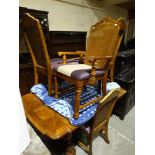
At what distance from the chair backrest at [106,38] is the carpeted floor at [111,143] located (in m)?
0.99

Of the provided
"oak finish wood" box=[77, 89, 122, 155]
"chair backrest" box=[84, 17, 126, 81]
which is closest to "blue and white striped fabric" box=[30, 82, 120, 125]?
"oak finish wood" box=[77, 89, 122, 155]

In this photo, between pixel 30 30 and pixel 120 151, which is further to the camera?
pixel 120 151

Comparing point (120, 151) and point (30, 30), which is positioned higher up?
point (30, 30)

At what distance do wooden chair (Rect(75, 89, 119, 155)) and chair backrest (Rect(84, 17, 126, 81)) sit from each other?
0.43m

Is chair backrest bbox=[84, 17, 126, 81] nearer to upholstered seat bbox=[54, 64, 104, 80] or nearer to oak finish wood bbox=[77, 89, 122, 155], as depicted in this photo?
upholstered seat bbox=[54, 64, 104, 80]

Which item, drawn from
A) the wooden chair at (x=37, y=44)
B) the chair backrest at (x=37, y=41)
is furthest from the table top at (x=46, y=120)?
the chair backrest at (x=37, y=41)

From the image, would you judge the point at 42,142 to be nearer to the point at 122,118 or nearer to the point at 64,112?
the point at 64,112

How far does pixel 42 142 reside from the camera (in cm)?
178

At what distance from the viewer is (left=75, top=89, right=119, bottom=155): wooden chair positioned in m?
1.67

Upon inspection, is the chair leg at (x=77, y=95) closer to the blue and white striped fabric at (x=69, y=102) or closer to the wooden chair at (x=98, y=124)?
the blue and white striped fabric at (x=69, y=102)

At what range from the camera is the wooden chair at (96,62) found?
1.70 metres

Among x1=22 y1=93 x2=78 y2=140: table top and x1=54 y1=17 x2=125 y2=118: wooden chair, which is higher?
x1=54 y1=17 x2=125 y2=118: wooden chair
